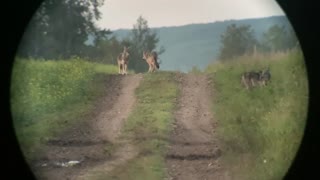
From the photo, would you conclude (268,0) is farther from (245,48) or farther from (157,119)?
(157,119)

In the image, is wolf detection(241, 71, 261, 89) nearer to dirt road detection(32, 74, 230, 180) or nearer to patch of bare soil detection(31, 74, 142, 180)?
dirt road detection(32, 74, 230, 180)

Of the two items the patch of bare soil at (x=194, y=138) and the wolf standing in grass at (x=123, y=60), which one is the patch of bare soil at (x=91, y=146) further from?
the patch of bare soil at (x=194, y=138)

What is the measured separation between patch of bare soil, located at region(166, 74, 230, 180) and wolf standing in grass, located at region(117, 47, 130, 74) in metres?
0.18

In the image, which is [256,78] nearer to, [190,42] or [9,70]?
[190,42]

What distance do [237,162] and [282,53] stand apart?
37 centimetres

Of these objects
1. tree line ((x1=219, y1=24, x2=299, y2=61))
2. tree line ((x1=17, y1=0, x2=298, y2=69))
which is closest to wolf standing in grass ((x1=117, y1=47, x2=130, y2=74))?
tree line ((x1=17, y1=0, x2=298, y2=69))

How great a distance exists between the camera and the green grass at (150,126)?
221cm

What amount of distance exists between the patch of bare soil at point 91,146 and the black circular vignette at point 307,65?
0.08m

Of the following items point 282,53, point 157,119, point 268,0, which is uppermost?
point 268,0

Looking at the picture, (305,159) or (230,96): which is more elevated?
(230,96)

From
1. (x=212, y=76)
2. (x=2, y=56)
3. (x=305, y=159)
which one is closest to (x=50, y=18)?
(x=2, y=56)

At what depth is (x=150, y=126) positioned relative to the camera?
2.23 m

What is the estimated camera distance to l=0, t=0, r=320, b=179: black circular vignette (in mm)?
2131

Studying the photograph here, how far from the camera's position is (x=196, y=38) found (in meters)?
2.20
